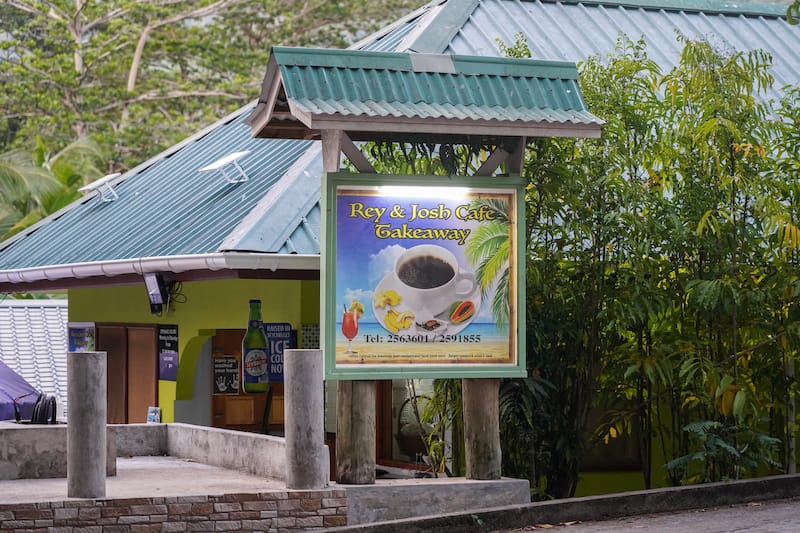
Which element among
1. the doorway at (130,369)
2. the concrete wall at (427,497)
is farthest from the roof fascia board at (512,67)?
the doorway at (130,369)

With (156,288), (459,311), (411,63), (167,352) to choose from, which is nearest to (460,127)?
(411,63)

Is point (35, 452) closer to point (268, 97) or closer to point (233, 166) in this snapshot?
point (268, 97)

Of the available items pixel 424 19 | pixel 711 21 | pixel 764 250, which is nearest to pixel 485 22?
pixel 424 19

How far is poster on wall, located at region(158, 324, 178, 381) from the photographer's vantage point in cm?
1642

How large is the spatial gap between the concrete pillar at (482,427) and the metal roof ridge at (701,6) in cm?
789

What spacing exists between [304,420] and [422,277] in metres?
1.46

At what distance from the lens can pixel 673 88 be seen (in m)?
12.0

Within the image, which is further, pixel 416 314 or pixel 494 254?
pixel 494 254

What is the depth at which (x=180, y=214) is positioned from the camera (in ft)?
48.9

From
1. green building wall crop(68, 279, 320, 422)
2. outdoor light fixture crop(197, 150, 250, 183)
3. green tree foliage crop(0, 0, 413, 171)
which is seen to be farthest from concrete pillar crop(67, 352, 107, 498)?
green tree foliage crop(0, 0, 413, 171)

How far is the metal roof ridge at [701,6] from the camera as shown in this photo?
17875 millimetres

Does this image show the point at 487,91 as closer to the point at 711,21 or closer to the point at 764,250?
the point at 764,250

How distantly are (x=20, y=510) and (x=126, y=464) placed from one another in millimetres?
3505

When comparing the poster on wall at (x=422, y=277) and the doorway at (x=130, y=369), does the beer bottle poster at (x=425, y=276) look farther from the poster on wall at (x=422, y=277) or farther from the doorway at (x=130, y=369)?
the doorway at (x=130, y=369)
